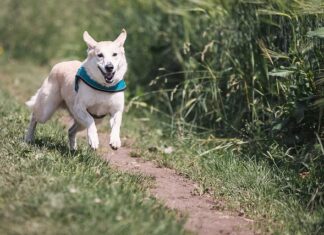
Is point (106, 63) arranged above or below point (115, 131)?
above

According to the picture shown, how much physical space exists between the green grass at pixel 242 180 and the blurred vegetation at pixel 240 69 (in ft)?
0.39

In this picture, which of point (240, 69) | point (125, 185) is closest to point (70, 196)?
point (125, 185)

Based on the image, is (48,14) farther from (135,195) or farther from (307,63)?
(135,195)

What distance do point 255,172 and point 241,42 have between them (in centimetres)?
223

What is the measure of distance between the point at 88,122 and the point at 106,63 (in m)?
0.56

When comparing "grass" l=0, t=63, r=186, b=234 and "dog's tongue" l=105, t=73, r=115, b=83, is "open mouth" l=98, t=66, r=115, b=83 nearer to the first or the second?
"dog's tongue" l=105, t=73, r=115, b=83

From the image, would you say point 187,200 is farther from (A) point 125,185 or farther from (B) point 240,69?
(B) point 240,69

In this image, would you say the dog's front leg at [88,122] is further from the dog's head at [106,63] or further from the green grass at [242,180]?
the green grass at [242,180]

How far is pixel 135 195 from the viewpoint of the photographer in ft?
16.5

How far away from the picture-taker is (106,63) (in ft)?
19.7

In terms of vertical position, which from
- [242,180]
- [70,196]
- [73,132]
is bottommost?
[242,180]

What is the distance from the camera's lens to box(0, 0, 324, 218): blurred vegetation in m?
6.28

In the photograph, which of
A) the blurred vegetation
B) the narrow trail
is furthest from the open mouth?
the blurred vegetation

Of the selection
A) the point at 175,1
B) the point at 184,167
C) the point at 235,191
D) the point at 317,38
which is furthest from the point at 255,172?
the point at 175,1
